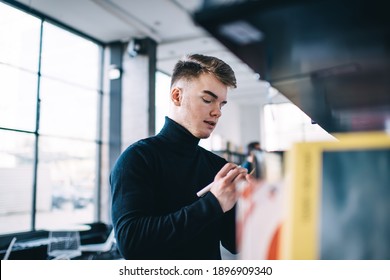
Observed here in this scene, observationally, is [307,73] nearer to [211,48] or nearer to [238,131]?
[211,48]

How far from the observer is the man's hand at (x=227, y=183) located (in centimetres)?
69

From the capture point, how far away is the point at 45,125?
186 inches

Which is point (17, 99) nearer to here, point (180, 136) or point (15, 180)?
point (15, 180)

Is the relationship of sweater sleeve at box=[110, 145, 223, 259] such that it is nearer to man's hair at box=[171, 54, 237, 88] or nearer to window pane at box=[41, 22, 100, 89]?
man's hair at box=[171, 54, 237, 88]

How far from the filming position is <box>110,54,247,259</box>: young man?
2.55 feet

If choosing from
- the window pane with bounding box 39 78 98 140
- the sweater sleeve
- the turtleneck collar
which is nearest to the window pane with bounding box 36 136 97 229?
the window pane with bounding box 39 78 98 140

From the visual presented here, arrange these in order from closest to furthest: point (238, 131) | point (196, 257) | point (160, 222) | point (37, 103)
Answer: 1. point (160, 222)
2. point (196, 257)
3. point (37, 103)
4. point (238, 131)

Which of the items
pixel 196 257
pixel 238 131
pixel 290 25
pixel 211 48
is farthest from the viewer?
pixel 238 131

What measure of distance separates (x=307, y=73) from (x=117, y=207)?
53 centimetres

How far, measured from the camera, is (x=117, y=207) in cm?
87

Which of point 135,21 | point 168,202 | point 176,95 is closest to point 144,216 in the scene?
point 168,202

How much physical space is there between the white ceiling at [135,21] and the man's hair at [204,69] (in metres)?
2.72
